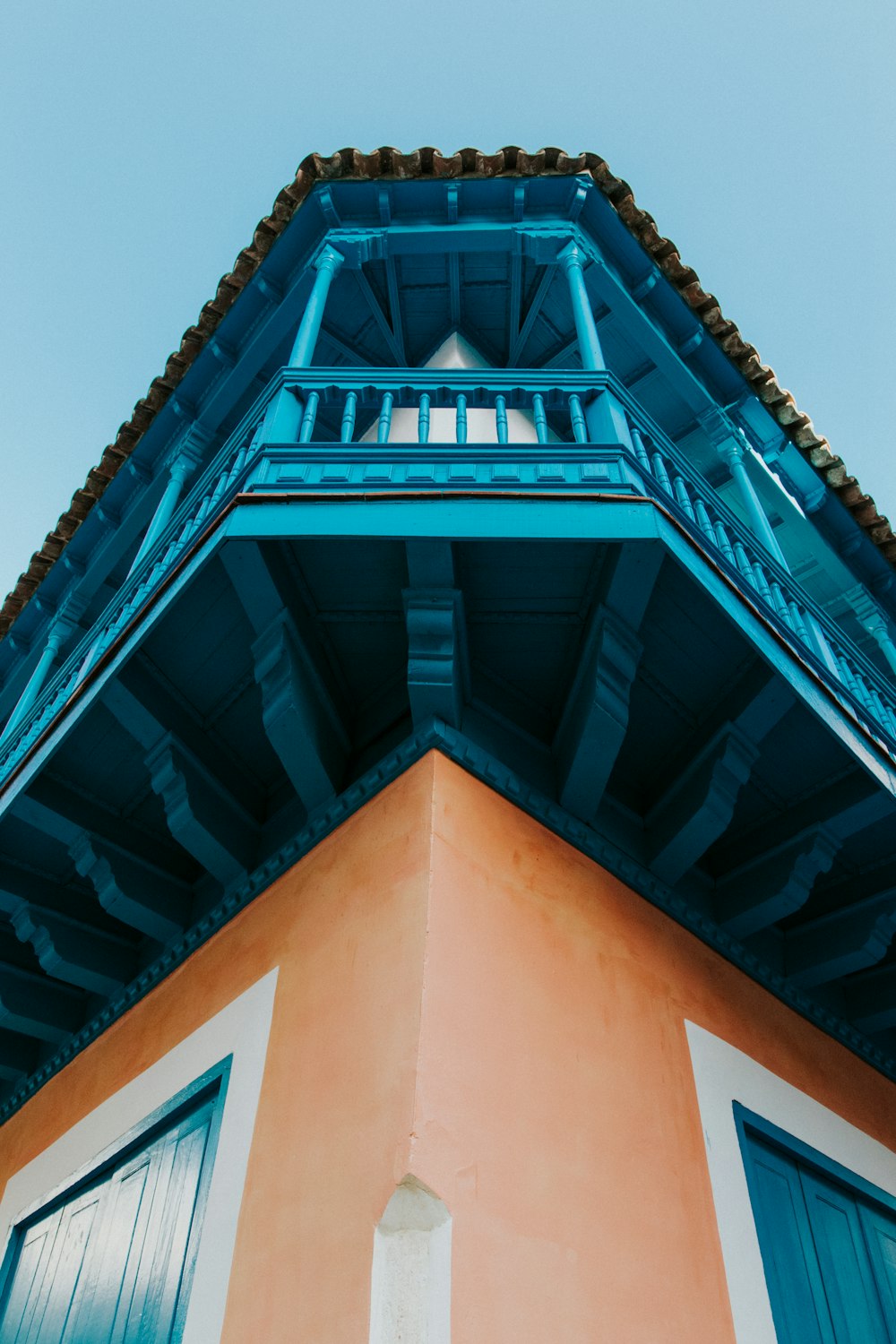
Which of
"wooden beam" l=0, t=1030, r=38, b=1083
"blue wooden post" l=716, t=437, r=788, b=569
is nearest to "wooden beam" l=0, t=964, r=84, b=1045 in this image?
"wooden beam" l=0, t=1030, r=38, b=1083

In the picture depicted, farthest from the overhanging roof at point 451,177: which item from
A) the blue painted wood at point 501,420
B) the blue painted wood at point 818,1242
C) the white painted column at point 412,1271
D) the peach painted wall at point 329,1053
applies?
the white painted column at point 412,1271

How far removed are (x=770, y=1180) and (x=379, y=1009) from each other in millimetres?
1804

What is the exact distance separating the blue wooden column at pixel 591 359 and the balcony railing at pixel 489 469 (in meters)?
0.08

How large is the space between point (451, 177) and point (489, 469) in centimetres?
315

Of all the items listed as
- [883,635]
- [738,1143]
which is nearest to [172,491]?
[738,1143]

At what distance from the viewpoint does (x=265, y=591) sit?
150 inches

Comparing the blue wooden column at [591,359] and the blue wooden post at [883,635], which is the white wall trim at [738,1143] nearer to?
the blue wooden column at [591,359]

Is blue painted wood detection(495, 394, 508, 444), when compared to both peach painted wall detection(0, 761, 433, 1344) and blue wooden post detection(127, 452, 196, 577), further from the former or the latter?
blue wooden post detection(127, 452, 196, 577)

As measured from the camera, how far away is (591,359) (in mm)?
4918

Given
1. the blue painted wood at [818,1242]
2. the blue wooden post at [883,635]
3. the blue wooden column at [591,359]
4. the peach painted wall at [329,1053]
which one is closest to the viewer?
the peach painted wall at [329,1053]

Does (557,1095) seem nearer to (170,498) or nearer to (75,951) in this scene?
(75,951)

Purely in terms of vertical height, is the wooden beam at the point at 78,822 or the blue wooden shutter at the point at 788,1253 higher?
the wooden beam at the point at 78,822

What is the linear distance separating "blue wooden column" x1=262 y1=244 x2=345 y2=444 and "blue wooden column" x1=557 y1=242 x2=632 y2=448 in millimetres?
1273

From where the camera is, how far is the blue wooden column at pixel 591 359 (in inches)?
168
